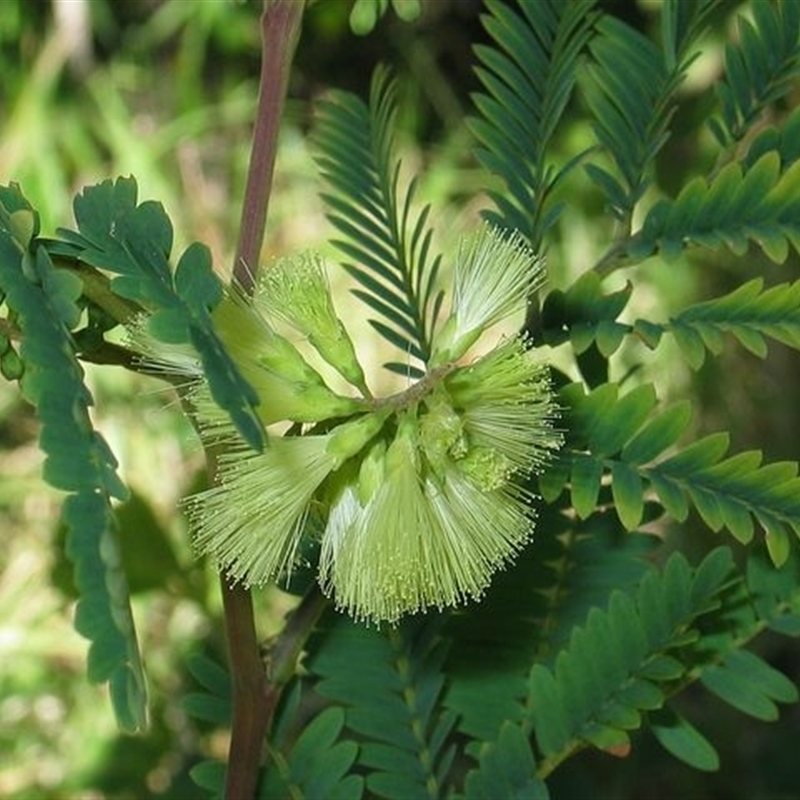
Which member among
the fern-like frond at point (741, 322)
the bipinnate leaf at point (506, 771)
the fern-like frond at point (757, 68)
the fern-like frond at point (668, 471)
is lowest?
the bipinnate leaf at point (506, 771)

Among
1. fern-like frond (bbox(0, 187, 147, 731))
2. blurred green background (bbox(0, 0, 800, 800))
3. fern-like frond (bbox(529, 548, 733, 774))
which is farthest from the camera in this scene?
blurred green background (bbox(0, 0, 800, 800))

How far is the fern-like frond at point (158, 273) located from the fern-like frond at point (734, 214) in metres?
0.23

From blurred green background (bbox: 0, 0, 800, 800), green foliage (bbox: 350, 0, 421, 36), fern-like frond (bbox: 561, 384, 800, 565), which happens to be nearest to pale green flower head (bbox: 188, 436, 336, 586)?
fern-like frond (bbox: 561, 384, 800, 565)

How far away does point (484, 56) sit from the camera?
709mm

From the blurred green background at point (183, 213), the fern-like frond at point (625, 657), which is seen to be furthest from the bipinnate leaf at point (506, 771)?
the blurred green background at point (183, 213)

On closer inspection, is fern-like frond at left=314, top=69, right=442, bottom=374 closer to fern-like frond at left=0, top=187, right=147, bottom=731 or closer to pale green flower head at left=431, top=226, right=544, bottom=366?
pale green flower head at left=431, top=226, right=544, bottom=366

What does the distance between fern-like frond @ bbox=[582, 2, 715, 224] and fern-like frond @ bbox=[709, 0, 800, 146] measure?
22 mm

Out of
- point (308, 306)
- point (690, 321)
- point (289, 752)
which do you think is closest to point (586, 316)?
point (690, 321)

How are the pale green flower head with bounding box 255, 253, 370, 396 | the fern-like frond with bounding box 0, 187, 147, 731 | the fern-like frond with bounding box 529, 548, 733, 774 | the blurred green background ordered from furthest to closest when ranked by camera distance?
the blurred green background < the fern-like frond with bounding box 529, 548, 733, 774 < the pale green flower head with bounding box 255, 253, 370, 396 < the fern-like frond with bounding box 0, 187, 147, 731

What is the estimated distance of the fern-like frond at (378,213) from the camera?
2.28ft

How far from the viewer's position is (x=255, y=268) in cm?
60

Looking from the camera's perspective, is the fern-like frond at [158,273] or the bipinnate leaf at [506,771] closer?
the fern-like frond at [158,273]

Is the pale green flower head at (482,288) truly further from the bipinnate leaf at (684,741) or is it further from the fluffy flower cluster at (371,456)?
the bipinnate leaf at (684,741)

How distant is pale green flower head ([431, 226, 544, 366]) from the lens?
56 cm
